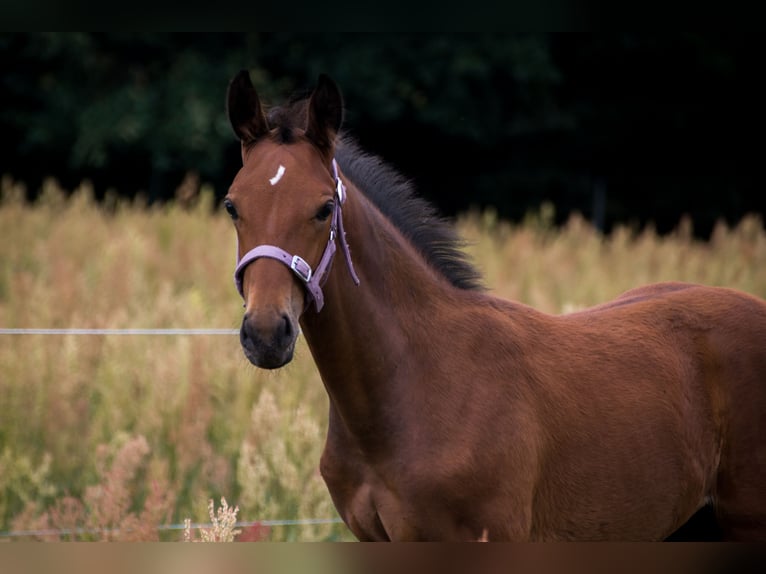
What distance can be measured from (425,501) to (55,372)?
11.7 feet

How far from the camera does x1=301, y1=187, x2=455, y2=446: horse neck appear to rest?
2.95 m

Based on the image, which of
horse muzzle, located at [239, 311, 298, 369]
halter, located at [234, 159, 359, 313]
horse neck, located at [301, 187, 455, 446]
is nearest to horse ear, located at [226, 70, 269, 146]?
halter, located at [234, 159, 359, 313]

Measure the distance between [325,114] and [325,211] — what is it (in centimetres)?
33

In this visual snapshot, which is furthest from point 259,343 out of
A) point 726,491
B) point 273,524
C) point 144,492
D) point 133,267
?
point 133,267

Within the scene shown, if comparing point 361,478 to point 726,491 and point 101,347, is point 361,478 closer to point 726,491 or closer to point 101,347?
point 726,491

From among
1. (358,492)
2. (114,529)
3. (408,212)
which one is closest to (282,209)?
(408,212)

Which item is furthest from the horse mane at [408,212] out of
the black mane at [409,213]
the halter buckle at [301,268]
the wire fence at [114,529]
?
the wire fence at [114,529]

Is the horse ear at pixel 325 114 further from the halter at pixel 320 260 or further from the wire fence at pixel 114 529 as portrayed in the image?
the wire fence at pixel 114 529

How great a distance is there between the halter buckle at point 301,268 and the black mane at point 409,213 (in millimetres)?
661

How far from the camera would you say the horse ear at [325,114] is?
285 centimetres

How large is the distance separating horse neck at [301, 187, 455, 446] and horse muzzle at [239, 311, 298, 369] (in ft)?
1.32

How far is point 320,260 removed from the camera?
2793 millimetres

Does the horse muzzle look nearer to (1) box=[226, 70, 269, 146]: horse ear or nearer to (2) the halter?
(2) the halter

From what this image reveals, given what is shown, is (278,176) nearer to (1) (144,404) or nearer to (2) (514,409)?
(2) (514,409)
